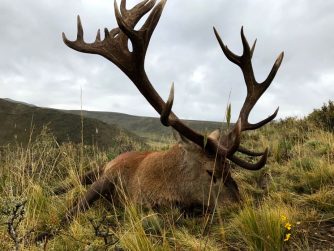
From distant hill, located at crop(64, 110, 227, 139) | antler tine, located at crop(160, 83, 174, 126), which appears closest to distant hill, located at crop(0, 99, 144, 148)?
antler tine, located at crop(160, 83, 174, 126)

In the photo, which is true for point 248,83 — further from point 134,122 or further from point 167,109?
point 134,122

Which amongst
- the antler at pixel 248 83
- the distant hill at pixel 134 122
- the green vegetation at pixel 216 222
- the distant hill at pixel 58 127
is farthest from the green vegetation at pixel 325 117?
the distant hill at pixel 134 122

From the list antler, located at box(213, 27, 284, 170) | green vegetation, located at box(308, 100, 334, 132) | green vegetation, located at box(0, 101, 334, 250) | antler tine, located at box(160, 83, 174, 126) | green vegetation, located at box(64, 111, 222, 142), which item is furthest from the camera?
green vegetation, located at box(64, 111, 222, 142)

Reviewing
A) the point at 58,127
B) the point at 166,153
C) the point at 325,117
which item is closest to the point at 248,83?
the point at 166,153

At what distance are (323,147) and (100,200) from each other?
3606mm

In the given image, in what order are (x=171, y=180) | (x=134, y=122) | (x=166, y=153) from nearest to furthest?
(x=171, y=180), (x=166, y=153), (x=134, y=122)

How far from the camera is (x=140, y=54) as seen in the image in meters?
5.25

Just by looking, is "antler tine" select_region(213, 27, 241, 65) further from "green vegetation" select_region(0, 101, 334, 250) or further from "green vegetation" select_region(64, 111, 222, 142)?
"green vegetation" select_region(64, 111, 222, 142)

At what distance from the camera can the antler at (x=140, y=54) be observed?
190 inches

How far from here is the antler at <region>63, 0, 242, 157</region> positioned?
4828mm

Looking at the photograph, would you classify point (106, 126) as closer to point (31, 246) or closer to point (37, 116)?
point (37, 116)

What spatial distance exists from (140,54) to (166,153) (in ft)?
4.14

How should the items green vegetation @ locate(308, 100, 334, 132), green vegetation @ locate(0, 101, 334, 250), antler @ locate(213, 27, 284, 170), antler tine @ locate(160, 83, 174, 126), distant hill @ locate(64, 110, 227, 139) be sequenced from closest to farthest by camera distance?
green vegetation @ locate(0, 101, 334, 250) < antler tine @ locate(160, 83, 174, 126) < antler @ locate(213, 27, 284, 170) < green vegetation @ locate(308, 100, 334, 132) < distant hill @ locate(64, 110, 227, 139)

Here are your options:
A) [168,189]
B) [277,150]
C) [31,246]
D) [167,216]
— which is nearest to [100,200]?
[168,189]
